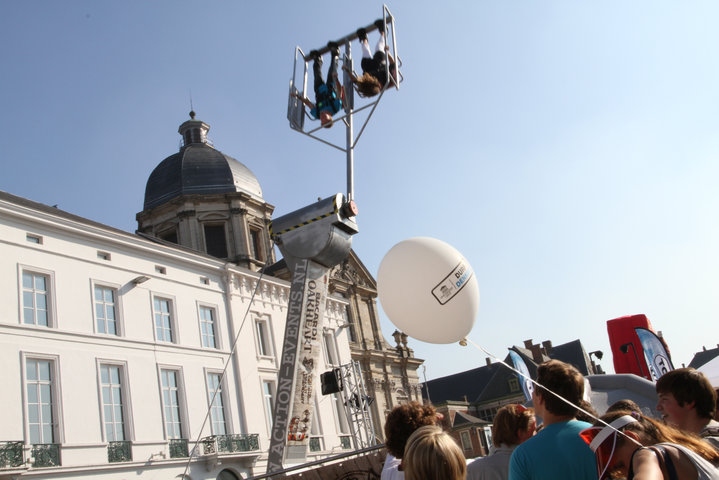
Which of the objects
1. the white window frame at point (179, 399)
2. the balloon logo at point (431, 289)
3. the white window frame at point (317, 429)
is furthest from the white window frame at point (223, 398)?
the balloon logo at point (431, 289)

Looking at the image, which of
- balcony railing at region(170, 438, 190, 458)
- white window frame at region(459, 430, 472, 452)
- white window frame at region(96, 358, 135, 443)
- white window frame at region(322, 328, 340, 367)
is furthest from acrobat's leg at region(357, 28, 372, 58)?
white window frame at region(459, 430, 472, 452)

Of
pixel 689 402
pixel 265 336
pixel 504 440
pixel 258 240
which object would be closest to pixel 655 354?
pixel 504 440

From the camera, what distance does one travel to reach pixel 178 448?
2139cm

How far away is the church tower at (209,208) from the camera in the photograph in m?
42.7

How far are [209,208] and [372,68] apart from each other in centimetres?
3421

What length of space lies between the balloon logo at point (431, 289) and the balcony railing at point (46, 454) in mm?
15046

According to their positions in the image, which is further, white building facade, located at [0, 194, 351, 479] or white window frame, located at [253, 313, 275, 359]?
white window frame, located at [253, 313, 275, 359]

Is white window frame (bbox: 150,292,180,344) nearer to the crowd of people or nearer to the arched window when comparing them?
the arched window

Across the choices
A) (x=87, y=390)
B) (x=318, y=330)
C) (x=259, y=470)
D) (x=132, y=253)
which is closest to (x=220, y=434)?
(x=259, y=470)

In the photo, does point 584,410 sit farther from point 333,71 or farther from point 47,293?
point 47,293

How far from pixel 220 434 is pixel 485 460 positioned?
2117 centimetres

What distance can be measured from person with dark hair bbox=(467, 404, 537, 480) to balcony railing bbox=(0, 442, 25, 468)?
16.3 m

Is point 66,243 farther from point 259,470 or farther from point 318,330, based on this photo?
point 318,330

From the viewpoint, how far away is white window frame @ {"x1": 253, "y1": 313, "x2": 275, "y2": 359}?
2779cm
